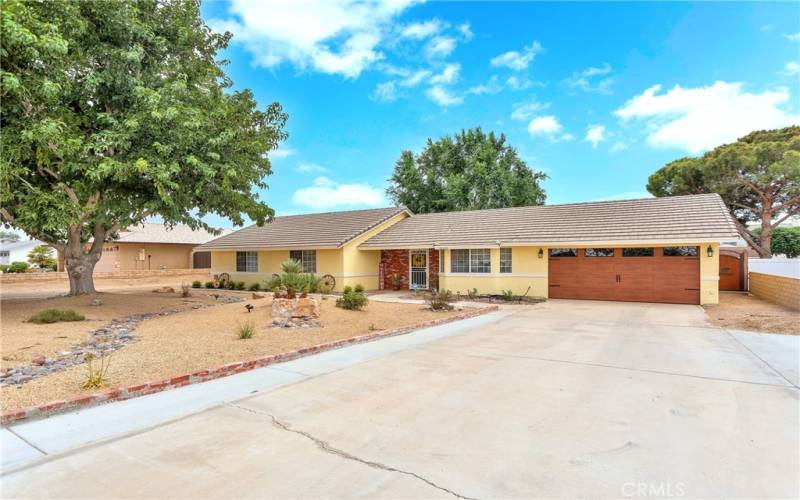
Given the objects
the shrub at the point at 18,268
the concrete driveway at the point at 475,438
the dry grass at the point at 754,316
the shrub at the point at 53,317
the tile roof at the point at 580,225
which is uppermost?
the tile roof at the point at 580,225

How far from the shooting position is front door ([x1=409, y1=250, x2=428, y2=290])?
70.6 ft

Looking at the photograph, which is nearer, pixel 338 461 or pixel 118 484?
pixel 118 484

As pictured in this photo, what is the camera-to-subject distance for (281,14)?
12.3 metres

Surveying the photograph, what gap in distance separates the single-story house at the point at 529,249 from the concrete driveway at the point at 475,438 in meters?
9.53

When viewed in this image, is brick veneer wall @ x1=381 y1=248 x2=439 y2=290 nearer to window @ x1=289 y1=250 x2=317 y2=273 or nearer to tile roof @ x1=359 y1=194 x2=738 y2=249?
tile roof @ x1=359 y1=194 x2=738 y2=249

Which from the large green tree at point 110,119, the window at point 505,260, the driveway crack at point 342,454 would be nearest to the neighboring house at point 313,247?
the window at point 505,260

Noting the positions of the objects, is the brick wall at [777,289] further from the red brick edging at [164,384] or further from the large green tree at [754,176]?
the red brick edging at [164,384]

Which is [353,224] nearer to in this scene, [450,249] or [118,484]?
[450,249]

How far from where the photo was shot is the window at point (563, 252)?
17812mm

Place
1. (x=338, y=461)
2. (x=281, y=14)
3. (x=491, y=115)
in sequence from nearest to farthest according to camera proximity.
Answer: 1. (x=338, y=461)
2. (x=281, y=14)
3. (x=491, y=115)

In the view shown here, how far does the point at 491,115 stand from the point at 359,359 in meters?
28.2

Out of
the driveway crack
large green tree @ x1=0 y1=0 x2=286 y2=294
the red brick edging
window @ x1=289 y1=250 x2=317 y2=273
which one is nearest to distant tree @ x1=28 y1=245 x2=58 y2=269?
window @ x1=289 y1=250 x2=317 y2=273

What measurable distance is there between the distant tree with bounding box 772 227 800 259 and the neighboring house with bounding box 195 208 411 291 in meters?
33.1

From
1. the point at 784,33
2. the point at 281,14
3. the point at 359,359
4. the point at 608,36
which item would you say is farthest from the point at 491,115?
the point at 359,359
